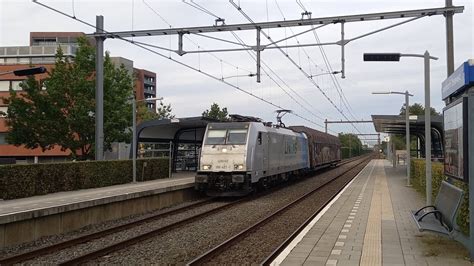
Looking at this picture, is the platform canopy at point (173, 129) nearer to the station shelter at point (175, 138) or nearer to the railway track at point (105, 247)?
the station shelter at point (175, 138)

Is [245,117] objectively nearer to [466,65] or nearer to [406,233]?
[406,233]

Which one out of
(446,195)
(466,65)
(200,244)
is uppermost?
(466,65)

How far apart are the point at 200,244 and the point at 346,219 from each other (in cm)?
431

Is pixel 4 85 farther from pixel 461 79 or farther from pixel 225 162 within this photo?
pixel 461 79

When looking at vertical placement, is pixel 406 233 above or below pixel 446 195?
below

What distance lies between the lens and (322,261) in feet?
26.7

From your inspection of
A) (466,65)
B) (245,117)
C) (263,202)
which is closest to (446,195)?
(466,65)

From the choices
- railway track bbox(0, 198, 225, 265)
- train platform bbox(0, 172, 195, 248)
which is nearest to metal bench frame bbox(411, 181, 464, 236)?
railway track bbox(0, 198, 225, 265)

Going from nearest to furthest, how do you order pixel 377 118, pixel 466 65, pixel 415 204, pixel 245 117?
1. pixel 466 65
2. pixel 415 204
3. pixel 245 117
4. pixel 377 118

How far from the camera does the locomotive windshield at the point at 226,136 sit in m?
19.8

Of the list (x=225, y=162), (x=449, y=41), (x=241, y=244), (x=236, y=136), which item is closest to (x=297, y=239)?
(x=241, y=244)

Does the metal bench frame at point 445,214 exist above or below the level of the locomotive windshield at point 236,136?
below

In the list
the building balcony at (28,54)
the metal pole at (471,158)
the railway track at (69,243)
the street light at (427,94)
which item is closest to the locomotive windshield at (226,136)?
the railway track at (69,243)

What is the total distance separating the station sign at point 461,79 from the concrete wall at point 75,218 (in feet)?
31.5
